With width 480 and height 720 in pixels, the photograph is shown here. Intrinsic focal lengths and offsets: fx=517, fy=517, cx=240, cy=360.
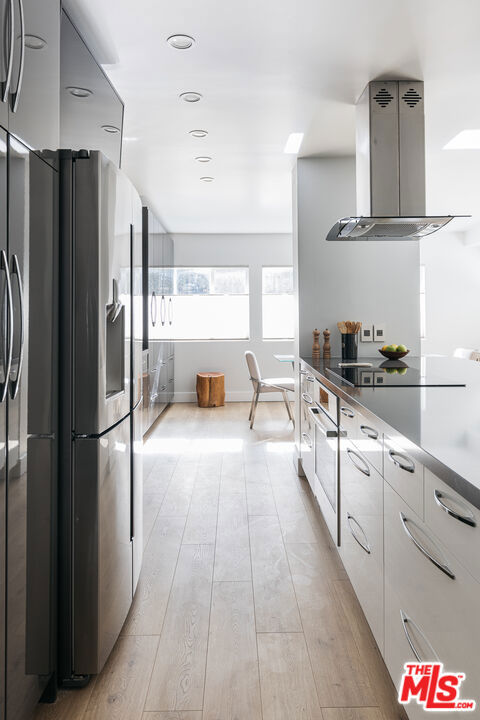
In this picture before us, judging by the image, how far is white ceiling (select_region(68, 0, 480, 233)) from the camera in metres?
2.20

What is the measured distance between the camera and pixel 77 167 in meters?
1.67

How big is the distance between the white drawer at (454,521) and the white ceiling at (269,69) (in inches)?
79.1

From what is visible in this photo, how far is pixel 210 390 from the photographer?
7559 mm

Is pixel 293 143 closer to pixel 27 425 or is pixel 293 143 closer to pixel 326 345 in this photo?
pixel 326 345

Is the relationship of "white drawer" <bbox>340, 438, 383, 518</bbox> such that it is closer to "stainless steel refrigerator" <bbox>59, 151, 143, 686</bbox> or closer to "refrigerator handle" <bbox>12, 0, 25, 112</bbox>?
"stainless steel refrigerator" <bbox>59, 151, 143, 686</bbox>

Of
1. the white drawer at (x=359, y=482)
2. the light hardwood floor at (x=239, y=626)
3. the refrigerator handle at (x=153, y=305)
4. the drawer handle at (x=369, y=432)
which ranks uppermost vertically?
the refrigerator handle at (x=153, y=305)

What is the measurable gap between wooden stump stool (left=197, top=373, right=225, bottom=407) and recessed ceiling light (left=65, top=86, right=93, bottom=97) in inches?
213

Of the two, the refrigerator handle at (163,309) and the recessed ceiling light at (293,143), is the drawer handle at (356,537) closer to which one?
the recessed ceiling light at (293,143)

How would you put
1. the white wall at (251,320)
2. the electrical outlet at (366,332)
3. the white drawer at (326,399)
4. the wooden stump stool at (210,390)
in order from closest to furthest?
the white drawer at (326,399) < the electrical outlet at (366,332) < the wooden stump stool at (210,390) < the white wall at (251,320)

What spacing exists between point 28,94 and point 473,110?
9.85ft

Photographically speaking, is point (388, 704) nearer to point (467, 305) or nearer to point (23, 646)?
point (23, 646)

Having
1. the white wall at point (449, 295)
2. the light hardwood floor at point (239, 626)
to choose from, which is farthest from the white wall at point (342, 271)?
the white wall at point (449, 295)

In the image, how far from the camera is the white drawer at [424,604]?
3.25ft

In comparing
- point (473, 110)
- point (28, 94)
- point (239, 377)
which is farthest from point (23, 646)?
point (239, 377)
